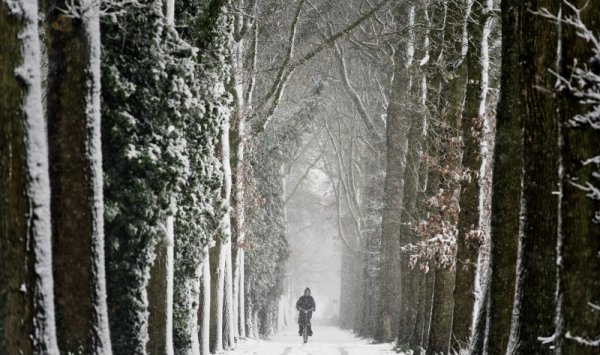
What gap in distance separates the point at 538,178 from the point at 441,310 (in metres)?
7.38

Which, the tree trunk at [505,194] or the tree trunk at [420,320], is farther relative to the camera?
the tree trunk at [420,320]

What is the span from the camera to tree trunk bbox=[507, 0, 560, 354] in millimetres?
7137

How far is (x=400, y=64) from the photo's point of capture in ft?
75.9

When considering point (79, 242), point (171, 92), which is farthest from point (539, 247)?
point (171, 92)

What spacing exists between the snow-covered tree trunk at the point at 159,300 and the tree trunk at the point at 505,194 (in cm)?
531

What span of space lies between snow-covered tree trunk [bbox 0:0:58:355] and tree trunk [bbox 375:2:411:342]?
50.0ft

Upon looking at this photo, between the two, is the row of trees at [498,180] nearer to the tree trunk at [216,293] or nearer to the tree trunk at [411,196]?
the tree trunk at [411,196]

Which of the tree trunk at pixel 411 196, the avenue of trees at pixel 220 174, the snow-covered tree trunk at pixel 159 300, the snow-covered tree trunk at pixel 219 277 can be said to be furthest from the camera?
the tree trunk at pixel 411 196

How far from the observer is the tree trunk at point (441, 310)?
555 inches

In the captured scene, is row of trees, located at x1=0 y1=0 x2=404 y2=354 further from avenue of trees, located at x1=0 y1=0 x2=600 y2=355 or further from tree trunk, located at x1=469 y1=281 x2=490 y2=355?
tree trunk, located at x1=469 y1=281 x2=490 y2=355

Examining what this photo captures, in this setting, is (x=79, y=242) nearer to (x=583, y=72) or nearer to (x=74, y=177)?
(x=74, y=177)

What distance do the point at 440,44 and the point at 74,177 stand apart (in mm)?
9830

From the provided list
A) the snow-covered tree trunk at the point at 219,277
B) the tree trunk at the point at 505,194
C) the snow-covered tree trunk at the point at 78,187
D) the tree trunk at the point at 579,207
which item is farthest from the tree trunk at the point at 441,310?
the tree trunk at the point at 579,207

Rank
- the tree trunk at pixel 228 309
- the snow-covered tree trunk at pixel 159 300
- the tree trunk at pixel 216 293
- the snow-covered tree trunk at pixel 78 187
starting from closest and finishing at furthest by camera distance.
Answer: the snow-covered tree trunk at pixel 78 187, the snow-covered tree trunk at pixel 159 300, the tree trunk at pixel 216 293, the tree trunk at pixel 228 309
